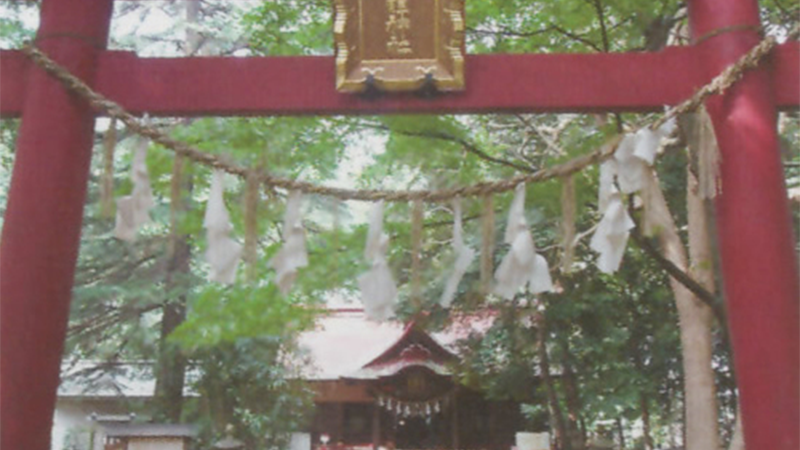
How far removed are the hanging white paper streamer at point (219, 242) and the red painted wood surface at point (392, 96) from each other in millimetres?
419

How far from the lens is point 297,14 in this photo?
678 cm

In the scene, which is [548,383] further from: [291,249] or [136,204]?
[136,204]

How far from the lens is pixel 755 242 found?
308 cm

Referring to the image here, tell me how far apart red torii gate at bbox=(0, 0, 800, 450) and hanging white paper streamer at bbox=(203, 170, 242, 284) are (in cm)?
42

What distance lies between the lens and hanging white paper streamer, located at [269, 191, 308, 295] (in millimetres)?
3293

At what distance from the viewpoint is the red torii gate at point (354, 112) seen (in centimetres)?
303

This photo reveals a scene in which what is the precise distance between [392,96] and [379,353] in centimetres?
1187

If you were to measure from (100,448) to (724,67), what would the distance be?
1145 cm

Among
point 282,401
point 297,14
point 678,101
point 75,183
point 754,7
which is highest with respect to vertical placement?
point 297,14

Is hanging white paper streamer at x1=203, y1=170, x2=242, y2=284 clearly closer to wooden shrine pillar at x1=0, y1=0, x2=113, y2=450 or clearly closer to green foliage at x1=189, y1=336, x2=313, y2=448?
wooden shrine pillar at x1=0, y1=0, x2=113, y2=450

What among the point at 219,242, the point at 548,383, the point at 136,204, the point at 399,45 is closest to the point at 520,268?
the point at 399,45

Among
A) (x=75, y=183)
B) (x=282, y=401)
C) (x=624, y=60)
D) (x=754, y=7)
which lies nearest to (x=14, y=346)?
(x=75, y=183)

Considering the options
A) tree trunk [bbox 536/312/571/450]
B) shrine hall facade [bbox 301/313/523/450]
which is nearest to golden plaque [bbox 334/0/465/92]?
tree trunk [bbox 536/312/571/450]

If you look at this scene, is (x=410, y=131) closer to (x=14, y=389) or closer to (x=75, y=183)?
(x=75, y=183)
